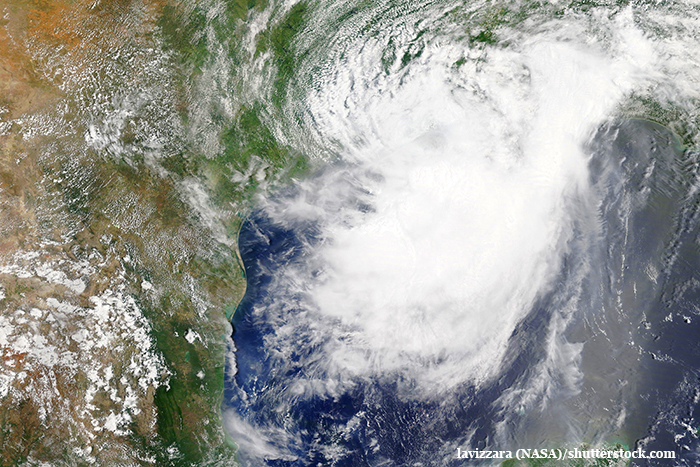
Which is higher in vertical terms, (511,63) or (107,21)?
(107,21)

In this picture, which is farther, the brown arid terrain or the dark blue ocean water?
the brown arid terrain

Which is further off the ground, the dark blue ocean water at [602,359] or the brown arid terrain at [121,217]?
the brown arid terrain at [121,217]

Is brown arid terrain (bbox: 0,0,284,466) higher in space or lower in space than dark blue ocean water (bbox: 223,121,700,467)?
higher

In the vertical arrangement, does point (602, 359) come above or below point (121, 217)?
below

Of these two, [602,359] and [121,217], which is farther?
[121,217]

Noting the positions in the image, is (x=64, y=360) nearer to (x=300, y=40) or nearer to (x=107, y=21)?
(x=107, y=21)

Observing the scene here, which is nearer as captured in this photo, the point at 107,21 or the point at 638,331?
the point at 638,331

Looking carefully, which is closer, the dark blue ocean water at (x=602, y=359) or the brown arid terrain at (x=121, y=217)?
the dark blue ocean water at (x=602, y=359)

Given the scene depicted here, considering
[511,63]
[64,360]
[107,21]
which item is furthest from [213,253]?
[511,63]
